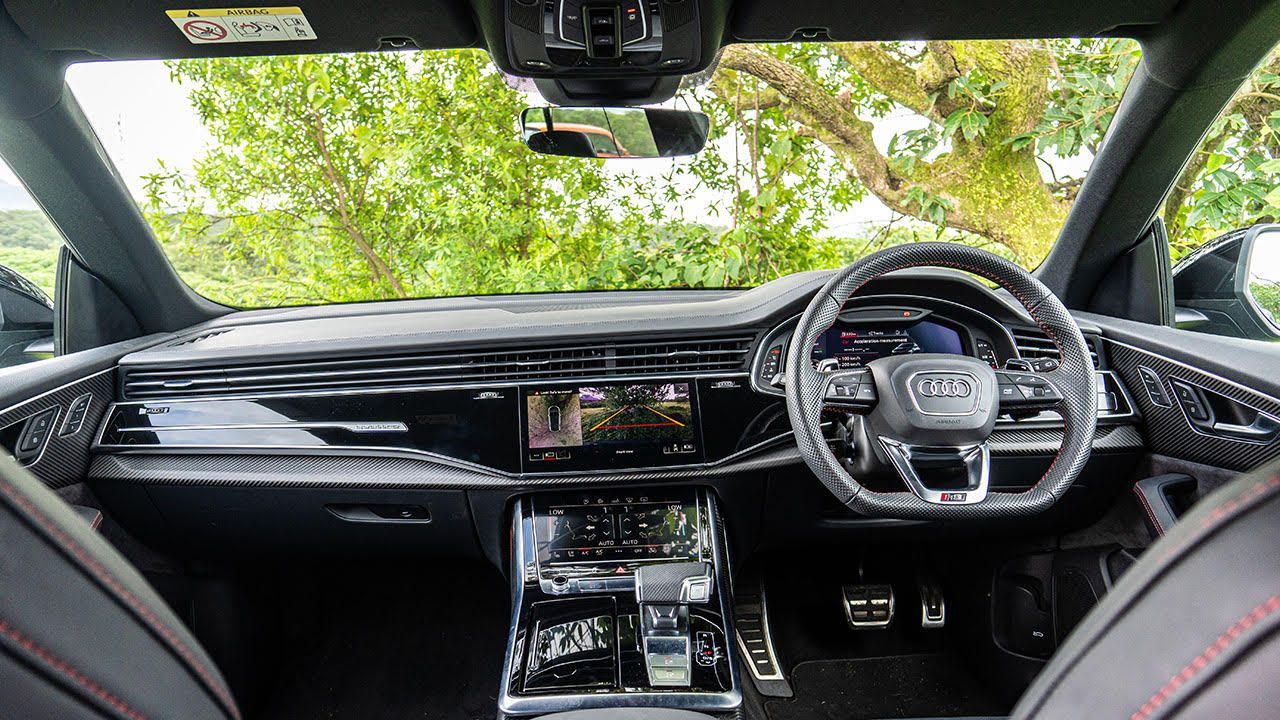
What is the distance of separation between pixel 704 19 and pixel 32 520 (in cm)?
184

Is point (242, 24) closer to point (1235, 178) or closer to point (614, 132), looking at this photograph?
point (614, 132)

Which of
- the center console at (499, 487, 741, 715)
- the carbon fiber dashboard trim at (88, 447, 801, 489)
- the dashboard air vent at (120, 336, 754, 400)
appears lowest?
the center console at (499, 487, 741, 715)

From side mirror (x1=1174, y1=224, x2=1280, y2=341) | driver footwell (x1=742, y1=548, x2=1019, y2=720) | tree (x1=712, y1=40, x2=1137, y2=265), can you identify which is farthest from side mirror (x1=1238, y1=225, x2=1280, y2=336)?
driver footwell (x1=742, y1=548, x2=1019, y2=720)

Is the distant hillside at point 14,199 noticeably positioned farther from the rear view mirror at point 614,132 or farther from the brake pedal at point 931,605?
the brake pedal at point 931,605

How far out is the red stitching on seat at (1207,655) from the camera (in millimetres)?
431

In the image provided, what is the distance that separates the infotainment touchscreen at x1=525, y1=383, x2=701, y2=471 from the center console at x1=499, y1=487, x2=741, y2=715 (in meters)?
0.12

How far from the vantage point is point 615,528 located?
2.23 meters

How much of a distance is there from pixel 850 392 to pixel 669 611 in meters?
0.74

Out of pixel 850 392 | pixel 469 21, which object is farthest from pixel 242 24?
pixel 850 392

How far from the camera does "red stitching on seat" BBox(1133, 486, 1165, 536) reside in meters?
2.15

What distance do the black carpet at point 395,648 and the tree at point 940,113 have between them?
2741mm

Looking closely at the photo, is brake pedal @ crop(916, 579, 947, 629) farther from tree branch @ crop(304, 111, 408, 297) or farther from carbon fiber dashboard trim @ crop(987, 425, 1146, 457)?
tree branch @ crop(304, 111, 408, 297)

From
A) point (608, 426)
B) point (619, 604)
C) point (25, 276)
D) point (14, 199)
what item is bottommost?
point (619, 604)

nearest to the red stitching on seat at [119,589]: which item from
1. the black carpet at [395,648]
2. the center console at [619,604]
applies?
the center console at [619,604]
